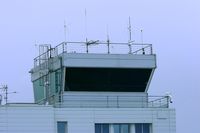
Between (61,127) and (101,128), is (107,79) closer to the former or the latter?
(101,128)

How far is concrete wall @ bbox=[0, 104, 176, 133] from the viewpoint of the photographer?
236 feet

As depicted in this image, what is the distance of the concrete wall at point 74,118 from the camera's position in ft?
236

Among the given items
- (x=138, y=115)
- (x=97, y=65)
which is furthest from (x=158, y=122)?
(x=97, y=65)

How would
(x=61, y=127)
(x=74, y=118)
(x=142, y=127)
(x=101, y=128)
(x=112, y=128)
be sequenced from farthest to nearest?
1. (x=142, y=127)
2. (x=112, y=128)
3. (x=101, y=128)
4. (x=61, y=127)
5. (x=74, y=118)

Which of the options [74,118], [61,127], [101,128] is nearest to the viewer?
[74,118]

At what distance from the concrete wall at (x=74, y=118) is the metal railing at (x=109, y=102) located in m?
0.66

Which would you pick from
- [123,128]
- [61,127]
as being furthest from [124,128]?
[61,127]

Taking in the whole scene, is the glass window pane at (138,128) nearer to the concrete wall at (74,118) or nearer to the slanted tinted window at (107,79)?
the concrete wall at (74,118)

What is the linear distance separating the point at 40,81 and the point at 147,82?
8669mm

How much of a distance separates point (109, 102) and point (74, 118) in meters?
3.46

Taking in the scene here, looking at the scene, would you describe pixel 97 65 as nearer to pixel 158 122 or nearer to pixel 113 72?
pixel 113 72

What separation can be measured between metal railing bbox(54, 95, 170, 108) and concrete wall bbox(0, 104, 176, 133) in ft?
2.16

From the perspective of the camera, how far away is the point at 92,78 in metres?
75.8

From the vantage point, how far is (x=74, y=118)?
7325 centimetres
